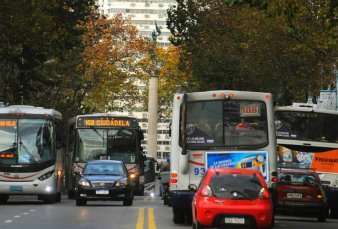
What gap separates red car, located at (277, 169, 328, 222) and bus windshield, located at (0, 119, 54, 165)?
10.2 metres

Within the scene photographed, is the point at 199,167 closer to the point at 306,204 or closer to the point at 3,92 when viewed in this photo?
the point at 306,204

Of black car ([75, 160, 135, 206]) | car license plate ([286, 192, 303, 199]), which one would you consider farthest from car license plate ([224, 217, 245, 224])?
black car ([75, 160, 135, 206])

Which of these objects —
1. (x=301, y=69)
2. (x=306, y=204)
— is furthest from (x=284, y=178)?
(x=301, y=69)

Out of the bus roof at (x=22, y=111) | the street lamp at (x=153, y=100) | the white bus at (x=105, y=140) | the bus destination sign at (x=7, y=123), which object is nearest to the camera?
the bus destination sign at (x=7, y=123)

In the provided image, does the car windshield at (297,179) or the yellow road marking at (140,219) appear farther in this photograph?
the car windshield at (297,179)

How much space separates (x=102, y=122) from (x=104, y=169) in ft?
21.4

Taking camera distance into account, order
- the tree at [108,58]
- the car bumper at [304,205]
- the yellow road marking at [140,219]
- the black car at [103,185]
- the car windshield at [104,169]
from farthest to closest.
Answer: the tree at [108,58], the car windshield at [104,169], the black car at [103,185], the car bumper at [304,205], the yellow road marking at [140,219]

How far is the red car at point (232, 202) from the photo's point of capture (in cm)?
2006

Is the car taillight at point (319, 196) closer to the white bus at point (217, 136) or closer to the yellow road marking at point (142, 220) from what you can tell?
the yellow road marking at point (142, 220)

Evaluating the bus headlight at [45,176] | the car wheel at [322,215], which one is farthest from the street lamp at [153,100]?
the car wheel at [322,215]

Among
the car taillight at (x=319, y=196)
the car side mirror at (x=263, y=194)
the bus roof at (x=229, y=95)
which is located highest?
the bus roof at (x=229, y=95)

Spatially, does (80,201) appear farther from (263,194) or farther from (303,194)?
(263,194)

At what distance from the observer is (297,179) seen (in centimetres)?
2966

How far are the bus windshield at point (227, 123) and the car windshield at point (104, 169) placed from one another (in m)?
11.4
